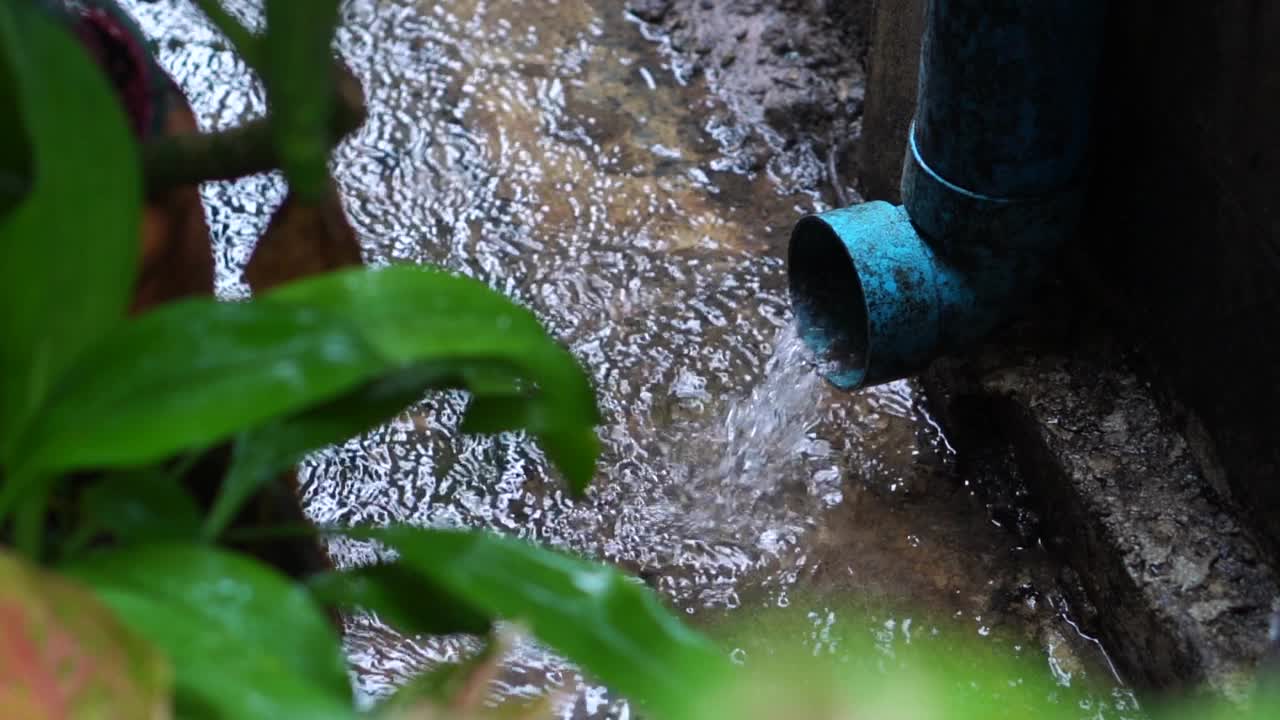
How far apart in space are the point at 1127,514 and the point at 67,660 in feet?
5.33

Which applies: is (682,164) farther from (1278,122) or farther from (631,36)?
(1278,122)

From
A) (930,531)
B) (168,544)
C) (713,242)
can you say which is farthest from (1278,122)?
(168,544)

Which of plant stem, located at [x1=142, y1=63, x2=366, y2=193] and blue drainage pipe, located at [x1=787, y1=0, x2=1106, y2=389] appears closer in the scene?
plant stem, located at [x1=142, y1=63, x2=366, y2=193]

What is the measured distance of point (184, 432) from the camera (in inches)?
29.5

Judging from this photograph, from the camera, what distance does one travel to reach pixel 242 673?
0.71 meters

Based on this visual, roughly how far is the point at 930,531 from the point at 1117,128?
74 centimetres

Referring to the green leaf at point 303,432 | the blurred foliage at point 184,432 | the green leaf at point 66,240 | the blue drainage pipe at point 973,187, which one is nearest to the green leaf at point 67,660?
the blurred foliage at point 184,432

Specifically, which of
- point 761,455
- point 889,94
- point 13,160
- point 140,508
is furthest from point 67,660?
point 889,94

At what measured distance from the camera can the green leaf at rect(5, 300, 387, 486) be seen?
75 cm

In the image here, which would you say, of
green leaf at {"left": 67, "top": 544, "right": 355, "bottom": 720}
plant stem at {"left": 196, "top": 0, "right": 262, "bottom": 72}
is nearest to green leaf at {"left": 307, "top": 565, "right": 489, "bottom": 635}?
green leaf at {"left": 67, "top": 544, "right": 355, "bottom": 720}

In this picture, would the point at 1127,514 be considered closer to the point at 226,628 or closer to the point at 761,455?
the point at 761,455

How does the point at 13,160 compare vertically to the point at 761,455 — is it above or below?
above

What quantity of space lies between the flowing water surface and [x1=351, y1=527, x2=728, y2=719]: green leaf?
3.51 feet

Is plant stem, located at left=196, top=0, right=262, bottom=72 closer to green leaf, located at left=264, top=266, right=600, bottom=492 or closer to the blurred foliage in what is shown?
the blurred foliage
